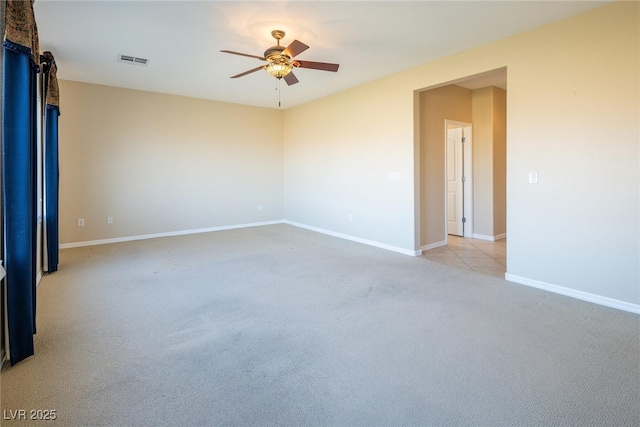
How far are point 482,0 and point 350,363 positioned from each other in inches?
123

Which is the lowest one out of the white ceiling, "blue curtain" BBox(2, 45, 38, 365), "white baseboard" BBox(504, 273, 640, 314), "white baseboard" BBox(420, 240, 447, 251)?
"white baseboard" BBox(504, 273, 640, 314)

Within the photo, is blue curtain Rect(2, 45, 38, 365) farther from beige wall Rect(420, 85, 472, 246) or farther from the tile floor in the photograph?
beige wall Rect(420, 85, 472, 246)

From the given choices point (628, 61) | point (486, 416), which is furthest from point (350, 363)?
point (628, 61)

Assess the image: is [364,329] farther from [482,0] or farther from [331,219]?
[331,219]

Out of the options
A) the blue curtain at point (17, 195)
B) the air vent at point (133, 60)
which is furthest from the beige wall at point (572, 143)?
the blue curtain at point (17, 195)

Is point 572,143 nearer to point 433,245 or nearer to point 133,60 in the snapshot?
point 433,245

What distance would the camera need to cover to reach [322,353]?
2186 millimetres

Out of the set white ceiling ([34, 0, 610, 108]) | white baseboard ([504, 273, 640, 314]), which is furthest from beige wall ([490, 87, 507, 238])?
white baseboard ([504, 273, 640, 314])

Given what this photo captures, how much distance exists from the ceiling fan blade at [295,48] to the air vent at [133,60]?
2279mm

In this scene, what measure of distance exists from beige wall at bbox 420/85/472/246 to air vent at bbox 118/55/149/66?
12.9ft

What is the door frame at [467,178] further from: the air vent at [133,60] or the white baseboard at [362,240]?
the air vent at [133,60]

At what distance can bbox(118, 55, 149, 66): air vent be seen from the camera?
13.6 ft

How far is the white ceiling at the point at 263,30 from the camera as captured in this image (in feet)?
9.46

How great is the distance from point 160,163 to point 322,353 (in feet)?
17.7
